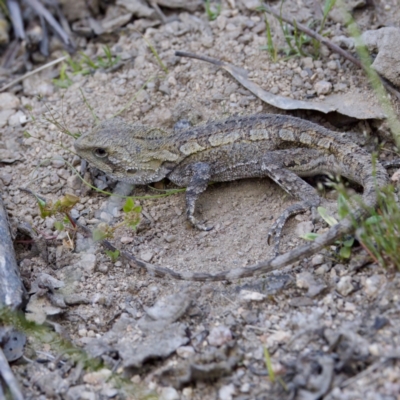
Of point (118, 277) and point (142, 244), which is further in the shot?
point (142, 244)

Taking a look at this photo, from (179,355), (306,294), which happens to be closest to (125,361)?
(179,355)

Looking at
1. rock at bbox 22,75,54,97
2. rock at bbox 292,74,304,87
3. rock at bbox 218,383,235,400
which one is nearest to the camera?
rock at bbox 218,383,235,400

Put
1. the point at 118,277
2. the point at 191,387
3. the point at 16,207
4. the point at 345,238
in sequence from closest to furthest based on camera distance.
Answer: the point at 191,387 < the point at 345,238 < the point at 118,277 < the point at 16,207

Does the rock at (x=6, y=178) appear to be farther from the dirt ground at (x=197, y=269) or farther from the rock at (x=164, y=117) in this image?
the rock at (x=164, y=117)

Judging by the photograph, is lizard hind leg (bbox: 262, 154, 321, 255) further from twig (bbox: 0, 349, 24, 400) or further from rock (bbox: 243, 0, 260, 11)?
twig (bbox: 0, 349, 24, 400)

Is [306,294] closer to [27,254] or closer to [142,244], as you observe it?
[142,244]

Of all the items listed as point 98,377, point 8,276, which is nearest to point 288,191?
point 98,377

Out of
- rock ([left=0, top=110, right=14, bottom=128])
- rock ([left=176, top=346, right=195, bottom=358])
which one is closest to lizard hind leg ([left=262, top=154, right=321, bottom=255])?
rock ([left=176, top=346, right=195, bottom=358])
